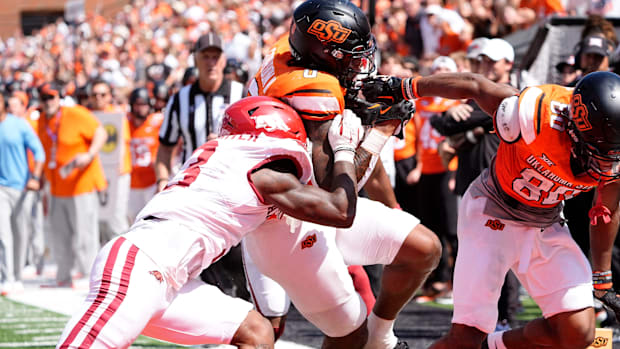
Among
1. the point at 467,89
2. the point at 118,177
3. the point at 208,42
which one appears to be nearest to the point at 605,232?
the point at 467,89

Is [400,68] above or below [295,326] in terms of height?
above

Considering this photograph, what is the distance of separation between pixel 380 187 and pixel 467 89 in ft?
2.68

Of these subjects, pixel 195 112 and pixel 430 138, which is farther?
pixel 430 138

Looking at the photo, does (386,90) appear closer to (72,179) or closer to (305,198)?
(305,198)

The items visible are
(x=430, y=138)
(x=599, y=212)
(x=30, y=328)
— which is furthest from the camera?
(x=430, y=138)

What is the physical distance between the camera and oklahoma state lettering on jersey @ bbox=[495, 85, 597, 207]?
372cm

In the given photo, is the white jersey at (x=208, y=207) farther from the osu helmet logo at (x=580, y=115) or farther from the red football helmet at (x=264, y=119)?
the osu helmet logo at (x=580, y=115)

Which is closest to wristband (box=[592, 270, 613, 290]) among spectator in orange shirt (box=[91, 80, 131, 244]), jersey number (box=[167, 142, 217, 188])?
jersey number (box=[167, 142, 217, 188])

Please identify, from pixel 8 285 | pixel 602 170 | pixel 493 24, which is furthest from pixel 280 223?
pixel 493 24

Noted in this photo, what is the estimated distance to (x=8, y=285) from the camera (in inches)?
342

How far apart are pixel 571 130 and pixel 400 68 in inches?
163

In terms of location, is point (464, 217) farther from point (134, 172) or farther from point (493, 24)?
point (493, 24)

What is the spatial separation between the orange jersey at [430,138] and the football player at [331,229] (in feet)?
12.3

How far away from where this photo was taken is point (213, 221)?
3330 millimetres
